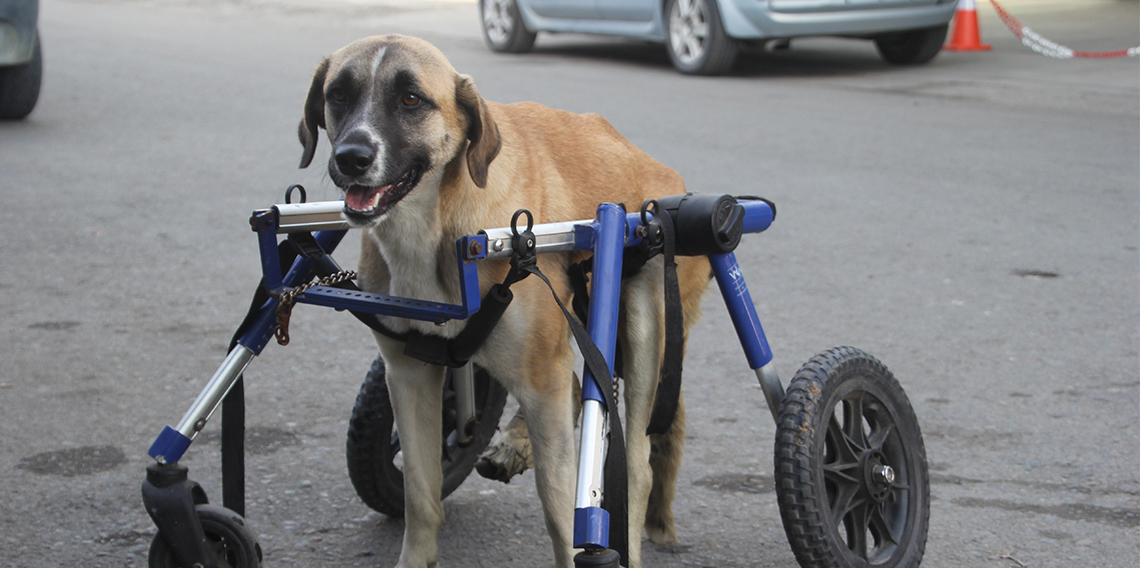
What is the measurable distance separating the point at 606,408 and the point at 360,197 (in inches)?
28.6

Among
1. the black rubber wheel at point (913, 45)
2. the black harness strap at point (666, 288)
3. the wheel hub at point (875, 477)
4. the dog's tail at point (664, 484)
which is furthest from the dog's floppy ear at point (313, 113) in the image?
the black rubber wheel at point (913, 45)

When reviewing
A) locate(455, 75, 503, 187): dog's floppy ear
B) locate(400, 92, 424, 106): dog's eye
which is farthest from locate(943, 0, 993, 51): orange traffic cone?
locate(400, 92, 424, 106): dog's eye

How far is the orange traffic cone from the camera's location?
13648mm

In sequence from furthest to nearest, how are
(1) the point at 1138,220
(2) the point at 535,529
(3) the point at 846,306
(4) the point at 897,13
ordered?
(4) the point at 897,13, (1) the point at 1138,220, (3) the point at 846,306, (2) the point at 535,529

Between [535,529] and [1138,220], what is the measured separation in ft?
15.9

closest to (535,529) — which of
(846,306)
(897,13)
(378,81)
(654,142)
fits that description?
(378,81)

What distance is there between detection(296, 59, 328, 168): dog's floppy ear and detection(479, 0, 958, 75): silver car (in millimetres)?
9273

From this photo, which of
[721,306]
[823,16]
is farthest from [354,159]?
[823,16]

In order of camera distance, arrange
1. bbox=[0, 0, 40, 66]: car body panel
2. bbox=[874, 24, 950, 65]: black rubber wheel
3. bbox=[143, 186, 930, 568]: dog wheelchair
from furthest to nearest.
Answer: bbox=[874, 24, 950, 65]: black rubber wheel
bbox=[0, 0, 40, 66]: car body panel
bbox=[143, 186, 930, 568]: dog wheelchair

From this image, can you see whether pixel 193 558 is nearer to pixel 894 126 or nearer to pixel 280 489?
pixel 280 489

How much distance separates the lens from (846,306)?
217 inches

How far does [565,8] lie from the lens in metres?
13.8

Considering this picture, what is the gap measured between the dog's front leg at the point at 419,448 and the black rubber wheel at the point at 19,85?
24.9 feet

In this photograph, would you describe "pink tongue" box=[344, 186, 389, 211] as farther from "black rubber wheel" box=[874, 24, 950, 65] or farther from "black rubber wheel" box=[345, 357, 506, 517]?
"black rubber wheel" box=[874, 24, 950, 65]
